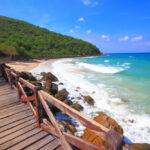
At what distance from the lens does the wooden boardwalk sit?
263 cm

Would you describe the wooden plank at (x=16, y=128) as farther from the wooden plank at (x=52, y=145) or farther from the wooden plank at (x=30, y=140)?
the wooden plank at (x=52, y=145)

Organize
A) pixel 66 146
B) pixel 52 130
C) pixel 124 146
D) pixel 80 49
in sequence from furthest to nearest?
pixel 80 49, pixel 52 130, pixel 66 146, pixel 124 146

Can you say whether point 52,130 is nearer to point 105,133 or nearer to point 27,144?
point 27,144

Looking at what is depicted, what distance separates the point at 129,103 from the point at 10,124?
7731 millimetres

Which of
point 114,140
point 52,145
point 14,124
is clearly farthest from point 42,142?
point 114,140

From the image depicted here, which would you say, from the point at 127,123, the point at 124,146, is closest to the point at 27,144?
the point at 124,146

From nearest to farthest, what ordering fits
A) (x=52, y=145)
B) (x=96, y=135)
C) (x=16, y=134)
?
(x=52, y=145), (x=16, y=134), (x=96, y=135)

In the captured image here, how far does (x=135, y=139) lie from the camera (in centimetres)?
473

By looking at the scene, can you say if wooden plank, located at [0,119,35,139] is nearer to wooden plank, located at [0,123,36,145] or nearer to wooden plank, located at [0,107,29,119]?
wooden plank, located at [0,123,36,145]

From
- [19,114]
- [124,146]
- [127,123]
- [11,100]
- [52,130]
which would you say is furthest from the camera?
[127,123]

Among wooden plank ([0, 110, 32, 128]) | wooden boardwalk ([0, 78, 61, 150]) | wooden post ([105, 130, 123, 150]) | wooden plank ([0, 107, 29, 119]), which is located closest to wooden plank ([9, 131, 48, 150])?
wooden boardwalk ([0, 78, 61, 150])

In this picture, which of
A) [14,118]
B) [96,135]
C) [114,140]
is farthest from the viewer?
[96,135]

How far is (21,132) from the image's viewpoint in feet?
9.75

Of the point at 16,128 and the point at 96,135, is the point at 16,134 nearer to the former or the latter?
the point at 16,128
